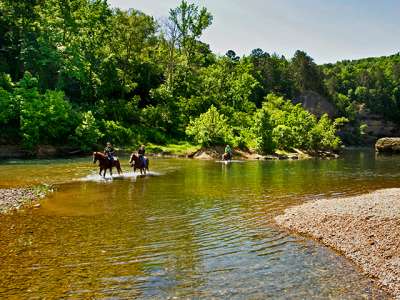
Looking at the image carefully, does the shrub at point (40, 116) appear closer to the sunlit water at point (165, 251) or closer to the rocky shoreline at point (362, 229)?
the sunlit water at point (165, 251)

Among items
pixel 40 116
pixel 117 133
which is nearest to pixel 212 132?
pixel 117 133

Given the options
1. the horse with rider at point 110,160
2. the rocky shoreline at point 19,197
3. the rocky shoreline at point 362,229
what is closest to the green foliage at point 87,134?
the horse with rider at point 110,160

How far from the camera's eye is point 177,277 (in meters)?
11.8

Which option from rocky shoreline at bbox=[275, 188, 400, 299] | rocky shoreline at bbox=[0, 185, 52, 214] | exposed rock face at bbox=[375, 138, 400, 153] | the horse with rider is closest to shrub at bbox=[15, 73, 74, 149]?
the horse with rider

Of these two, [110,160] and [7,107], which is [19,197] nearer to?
[110,160]

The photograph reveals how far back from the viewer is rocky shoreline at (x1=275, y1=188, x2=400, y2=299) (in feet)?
40.2

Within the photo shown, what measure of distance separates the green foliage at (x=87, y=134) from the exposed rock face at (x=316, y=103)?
75073 mm

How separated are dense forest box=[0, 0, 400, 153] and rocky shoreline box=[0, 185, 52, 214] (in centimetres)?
3073

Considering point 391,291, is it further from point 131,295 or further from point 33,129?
point 33,129

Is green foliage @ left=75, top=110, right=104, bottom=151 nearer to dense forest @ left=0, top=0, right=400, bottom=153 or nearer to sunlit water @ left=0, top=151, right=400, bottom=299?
dense forest @ left=0, top=0, right=400, bottom=153

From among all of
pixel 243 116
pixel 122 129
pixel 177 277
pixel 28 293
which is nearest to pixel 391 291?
pixel 177 277

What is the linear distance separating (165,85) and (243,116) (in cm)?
1829

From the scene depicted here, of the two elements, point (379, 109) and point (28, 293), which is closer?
point (28, 293)

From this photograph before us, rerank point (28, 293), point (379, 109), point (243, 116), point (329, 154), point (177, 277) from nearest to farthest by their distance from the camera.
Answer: point (28, 293) → point (177, 277) → point (329, 154) → point (243, 116) → point (379, 109)
